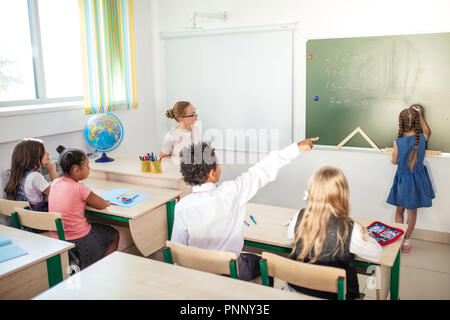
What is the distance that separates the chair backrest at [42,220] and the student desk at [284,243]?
1149 millimetres

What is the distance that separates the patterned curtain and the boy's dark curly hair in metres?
2.25

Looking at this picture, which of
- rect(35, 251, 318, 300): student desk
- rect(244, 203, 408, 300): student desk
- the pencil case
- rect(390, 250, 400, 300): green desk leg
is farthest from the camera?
rect(390, 250, 400, 300): green desk leg

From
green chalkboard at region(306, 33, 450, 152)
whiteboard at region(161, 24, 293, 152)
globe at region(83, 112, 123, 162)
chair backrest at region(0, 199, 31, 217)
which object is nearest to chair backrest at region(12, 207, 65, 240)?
chair backrest at region(0, 199, 31, 217)

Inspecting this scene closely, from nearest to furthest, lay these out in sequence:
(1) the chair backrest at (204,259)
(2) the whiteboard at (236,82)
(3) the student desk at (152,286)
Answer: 1. (3) the student desk at (152,286)
2. (1) the chair backrest at (204,259)
3. (2) the whiteboard at (236,82)

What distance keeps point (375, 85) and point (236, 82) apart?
146cm

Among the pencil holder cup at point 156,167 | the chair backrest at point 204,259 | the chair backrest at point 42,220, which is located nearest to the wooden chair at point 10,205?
the chair backrest at point 42,220

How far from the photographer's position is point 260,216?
273cm

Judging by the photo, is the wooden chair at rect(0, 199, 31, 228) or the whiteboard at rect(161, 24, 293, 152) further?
the whiteboard at rect(161, 24, 293, 152)

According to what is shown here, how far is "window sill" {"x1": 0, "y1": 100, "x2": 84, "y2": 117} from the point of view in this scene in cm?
350

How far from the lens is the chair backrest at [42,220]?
2.59 metres

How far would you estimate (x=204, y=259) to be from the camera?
1938 millimetres

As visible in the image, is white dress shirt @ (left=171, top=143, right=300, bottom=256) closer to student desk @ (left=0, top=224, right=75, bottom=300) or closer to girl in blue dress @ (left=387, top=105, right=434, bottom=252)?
student desk @ (left=0, top=224, right=75, bottom=300)

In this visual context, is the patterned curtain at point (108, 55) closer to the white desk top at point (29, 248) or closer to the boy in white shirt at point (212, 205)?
the white desk top at point (29, 248)
